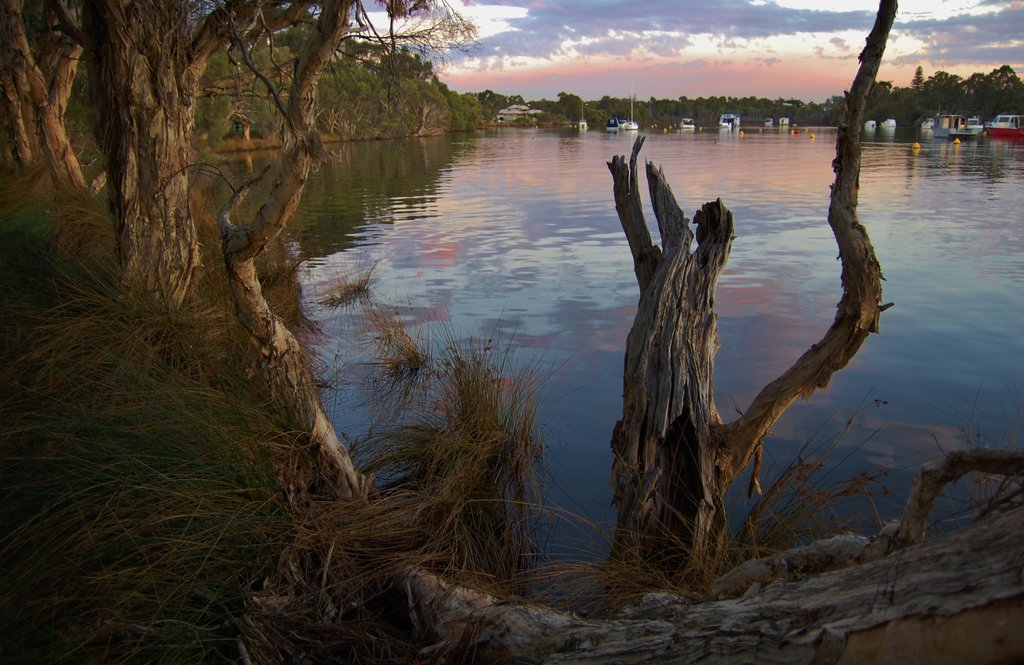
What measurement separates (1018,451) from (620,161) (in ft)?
11.2

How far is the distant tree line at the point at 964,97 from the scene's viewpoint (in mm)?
75062

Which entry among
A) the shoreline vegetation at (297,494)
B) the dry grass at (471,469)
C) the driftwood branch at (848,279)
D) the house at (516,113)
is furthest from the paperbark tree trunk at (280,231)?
the house at (516,113)

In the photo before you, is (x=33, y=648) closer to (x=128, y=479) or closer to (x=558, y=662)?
(x=128, y=479)

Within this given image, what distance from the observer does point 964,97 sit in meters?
78.7

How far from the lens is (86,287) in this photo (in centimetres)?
646

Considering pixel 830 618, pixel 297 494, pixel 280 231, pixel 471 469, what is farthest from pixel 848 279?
pixel 280 231

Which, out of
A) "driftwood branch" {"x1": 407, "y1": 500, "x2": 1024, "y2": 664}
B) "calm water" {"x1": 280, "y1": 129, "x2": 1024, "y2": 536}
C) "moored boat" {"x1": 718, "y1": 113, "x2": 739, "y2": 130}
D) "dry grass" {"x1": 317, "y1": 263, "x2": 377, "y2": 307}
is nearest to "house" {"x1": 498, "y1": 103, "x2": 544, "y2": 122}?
"moored boat" {"x1": 718, "y1": 113, "x2": 739, "y2": 130}

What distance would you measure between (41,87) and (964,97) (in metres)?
85.5

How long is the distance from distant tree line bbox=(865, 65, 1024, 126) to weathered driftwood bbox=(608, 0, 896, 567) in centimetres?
7321

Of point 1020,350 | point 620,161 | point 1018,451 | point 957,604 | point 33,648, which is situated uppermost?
point 620,161

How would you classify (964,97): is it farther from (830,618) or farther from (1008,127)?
(830,618)

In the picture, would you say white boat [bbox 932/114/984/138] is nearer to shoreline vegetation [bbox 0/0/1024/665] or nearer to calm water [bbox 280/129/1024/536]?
calm water [bbox 280/129/1024/536]

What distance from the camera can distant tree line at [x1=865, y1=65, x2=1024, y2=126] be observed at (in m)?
75.1

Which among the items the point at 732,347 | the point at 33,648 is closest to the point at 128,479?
the point at 33,648
